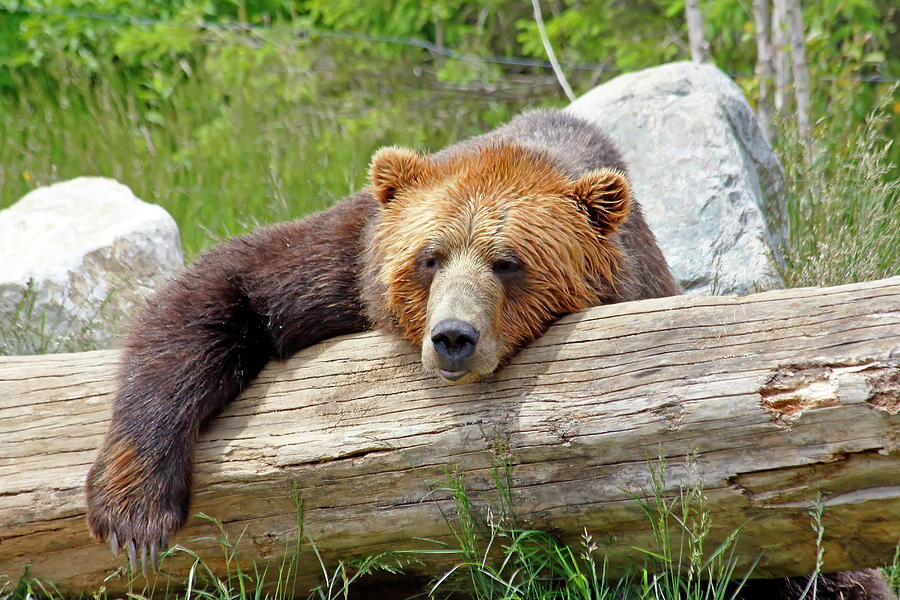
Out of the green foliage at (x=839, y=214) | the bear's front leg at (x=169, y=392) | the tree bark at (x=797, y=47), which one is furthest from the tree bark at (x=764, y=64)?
the bear's front leg at (x=169, y=392)

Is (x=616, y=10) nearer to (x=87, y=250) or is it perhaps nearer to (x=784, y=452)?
(x=87, y=250)

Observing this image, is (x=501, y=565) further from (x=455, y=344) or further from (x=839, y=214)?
(x=839, y=214)

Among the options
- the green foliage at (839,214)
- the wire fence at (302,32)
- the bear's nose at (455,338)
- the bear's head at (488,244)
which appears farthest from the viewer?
the wire fence at (302,32)

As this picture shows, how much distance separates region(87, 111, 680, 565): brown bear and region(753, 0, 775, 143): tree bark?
3796 mm

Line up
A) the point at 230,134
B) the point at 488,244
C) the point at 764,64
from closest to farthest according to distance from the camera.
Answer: the point at 488,244 < the point at 764,64 < the point at 230,134

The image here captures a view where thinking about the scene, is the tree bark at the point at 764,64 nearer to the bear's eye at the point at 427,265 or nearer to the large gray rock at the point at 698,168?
the large gray rock at the point at 698,168

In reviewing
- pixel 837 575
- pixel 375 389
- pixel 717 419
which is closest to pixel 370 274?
pixel 375 389

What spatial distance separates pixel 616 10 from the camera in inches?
377

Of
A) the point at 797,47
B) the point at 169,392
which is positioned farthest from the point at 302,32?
the point at 169,392

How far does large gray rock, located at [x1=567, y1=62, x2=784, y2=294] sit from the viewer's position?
18.1ft

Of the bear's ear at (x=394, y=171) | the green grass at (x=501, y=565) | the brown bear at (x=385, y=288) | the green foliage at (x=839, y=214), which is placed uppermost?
the bear's ear at (x=394, y=171)

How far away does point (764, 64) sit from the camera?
7512 mm

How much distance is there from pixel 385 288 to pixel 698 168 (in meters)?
2.95

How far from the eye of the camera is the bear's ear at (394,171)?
372cm
